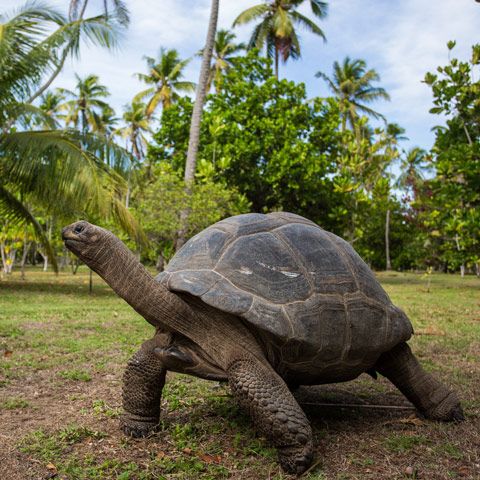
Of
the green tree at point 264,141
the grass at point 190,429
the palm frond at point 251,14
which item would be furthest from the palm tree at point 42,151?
the palm frond at point 251,14

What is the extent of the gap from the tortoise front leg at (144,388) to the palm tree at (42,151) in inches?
333

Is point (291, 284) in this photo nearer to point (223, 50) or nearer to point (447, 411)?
point (447, 411)

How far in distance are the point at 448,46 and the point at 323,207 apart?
934 cm

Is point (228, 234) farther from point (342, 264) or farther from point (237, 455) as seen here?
point (237, 455)

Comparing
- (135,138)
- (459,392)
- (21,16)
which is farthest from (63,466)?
(135,138)

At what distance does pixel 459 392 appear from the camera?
3.93 meters

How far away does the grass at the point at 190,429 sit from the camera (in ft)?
8.49

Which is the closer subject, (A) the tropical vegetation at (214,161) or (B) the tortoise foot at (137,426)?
(B) the tortoise foot at (137,426)

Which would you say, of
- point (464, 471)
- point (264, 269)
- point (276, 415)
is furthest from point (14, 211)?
point (464, 471)

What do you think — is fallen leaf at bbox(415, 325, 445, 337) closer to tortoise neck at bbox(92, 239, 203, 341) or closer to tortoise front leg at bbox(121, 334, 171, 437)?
tortoise front leg at bbox(121, 334, 171, 437)

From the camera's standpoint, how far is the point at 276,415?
2516mm

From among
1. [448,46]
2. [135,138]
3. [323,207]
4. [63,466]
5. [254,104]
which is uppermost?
[135,138]

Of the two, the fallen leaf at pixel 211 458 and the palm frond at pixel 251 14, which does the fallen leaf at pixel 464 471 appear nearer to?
the fallen leaf at pixel 211 458

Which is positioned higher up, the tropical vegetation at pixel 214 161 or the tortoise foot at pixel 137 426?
the tropical vegetation at pixel 214 161
